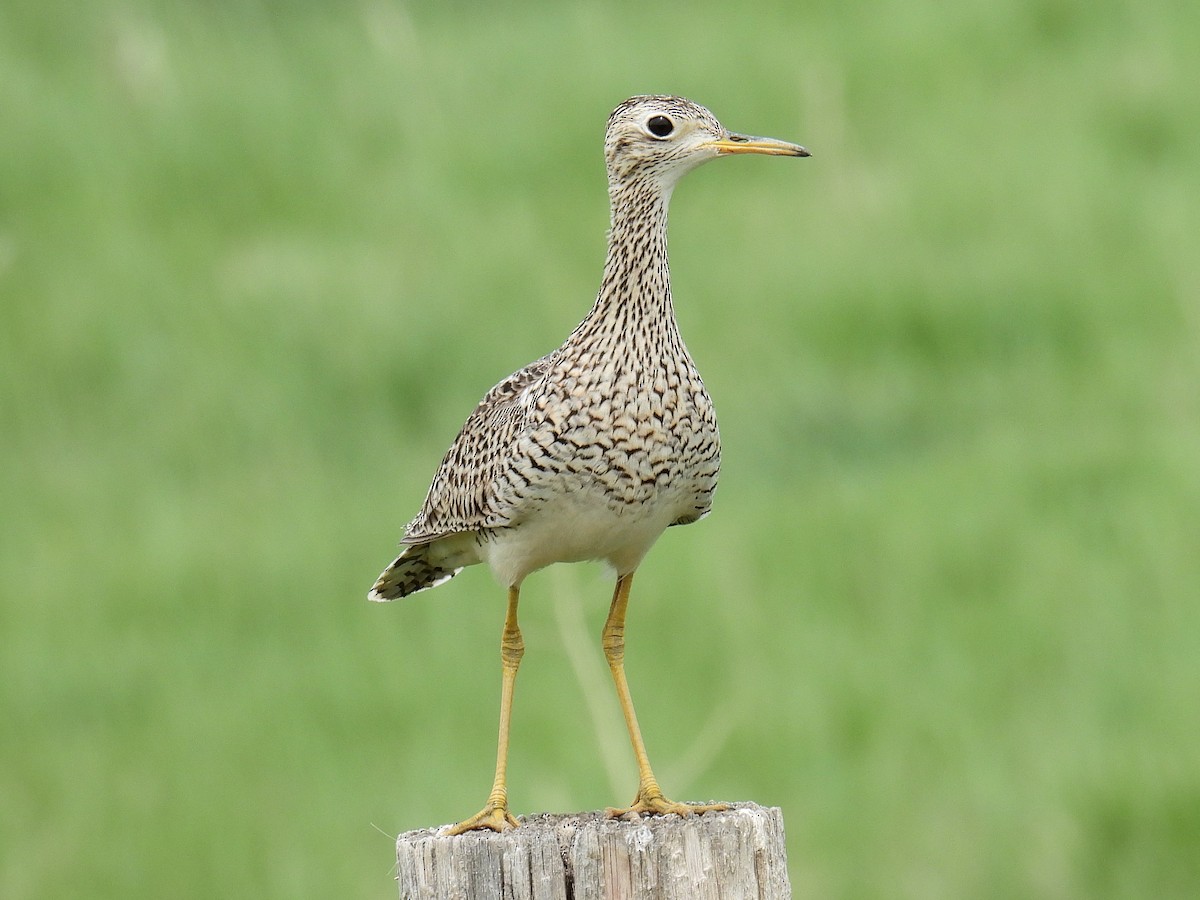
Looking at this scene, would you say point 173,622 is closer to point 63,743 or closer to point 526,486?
point 63,743

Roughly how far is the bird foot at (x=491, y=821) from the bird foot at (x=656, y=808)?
0.35 metres

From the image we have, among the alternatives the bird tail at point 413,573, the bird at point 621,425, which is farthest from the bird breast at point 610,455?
the bird tail at point 413,573

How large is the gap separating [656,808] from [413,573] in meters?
1.87

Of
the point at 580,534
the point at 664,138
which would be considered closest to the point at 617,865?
the point at 580,534

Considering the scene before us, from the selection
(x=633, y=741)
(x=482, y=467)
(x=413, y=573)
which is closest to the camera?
(x=482, y=467)

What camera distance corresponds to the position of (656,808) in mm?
7125

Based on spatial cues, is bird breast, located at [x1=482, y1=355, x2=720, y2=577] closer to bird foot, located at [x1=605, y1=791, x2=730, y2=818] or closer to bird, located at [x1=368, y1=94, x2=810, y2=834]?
bird, located at [x1=368, y1=94, x2=810, y2=834]

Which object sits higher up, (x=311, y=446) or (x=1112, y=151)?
(x=1112, y=151)

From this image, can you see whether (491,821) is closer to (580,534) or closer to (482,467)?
(580,534)

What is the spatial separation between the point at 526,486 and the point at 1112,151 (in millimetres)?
14510

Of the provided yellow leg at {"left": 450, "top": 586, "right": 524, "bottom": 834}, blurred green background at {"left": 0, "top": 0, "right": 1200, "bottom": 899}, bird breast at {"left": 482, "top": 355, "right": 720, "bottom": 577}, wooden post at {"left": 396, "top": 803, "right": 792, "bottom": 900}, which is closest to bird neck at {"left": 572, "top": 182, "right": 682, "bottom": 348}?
bird breast at {"left": 482, "top": 355, "right": 720, "bottom": 577}

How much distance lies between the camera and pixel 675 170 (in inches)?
286

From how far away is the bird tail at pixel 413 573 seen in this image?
329 inches

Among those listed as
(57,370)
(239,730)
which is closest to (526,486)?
(239,730)
